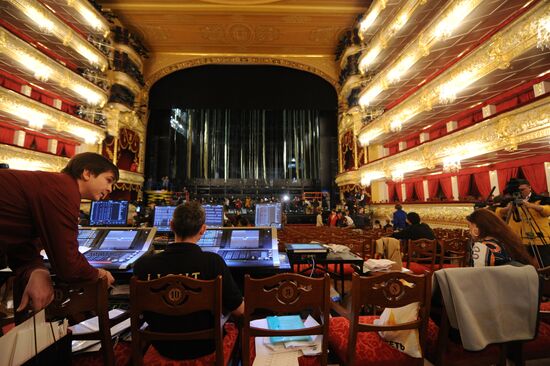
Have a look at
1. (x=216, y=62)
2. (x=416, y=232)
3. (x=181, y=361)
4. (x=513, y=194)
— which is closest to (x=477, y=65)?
(x=513, y=194)

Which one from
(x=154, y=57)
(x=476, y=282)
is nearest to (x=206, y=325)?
(x=476, y=282)

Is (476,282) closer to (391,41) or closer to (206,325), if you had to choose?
(206,325)

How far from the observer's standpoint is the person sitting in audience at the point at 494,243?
1.65 m

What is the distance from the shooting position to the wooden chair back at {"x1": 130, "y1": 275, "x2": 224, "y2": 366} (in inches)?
45.9

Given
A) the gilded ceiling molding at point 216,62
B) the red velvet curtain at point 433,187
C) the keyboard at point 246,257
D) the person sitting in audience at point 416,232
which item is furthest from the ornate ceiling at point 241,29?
the keyboard at point 246,257

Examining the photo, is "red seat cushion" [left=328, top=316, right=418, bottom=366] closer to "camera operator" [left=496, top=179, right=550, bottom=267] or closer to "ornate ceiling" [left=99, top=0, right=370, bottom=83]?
"camera operator" [left=496, top=179, right=550, bottom=267]

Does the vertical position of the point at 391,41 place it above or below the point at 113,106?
above

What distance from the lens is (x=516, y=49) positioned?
5562 millimetres

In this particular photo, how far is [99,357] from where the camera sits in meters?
1.35

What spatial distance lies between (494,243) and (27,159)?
11226 millimetres

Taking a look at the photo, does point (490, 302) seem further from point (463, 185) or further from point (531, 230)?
point (463, 185)

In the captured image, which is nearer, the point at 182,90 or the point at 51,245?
the point at 51,245

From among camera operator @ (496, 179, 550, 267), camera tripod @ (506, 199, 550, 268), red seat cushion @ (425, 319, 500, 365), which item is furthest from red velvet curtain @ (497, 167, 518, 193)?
red seat cushion @ (425, 319, 500, 365)

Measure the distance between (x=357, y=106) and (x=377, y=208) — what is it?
17.4 ft
